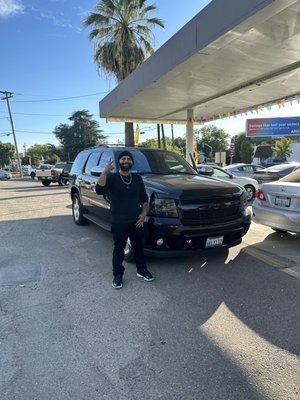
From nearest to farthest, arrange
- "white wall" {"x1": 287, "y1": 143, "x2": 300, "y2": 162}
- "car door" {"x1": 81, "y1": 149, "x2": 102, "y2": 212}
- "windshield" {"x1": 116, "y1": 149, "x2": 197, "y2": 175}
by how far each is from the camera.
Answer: "windshield" {"x1": 116, "y1": 149, "x2": 197, "y2": 175} < "car door" {"x1": 81, "y1": 149, "x2": 102, "y2": 212} < "white wall" {"x1": 287, "y1": 143, "x2": 300, "y2": 162}

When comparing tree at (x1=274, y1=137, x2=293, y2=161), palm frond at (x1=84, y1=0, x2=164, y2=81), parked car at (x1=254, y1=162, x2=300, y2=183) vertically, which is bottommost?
tree at (x1=274, y1=137, x2=293, y2=161)

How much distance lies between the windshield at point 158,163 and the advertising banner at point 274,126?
57619 millimetres

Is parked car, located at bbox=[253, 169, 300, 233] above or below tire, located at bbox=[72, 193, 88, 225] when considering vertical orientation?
above

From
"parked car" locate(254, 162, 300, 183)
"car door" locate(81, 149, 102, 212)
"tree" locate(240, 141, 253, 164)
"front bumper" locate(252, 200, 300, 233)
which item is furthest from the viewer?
"tree" locate(240, 141, 253, 164)

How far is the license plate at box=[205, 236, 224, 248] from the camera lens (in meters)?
5.09

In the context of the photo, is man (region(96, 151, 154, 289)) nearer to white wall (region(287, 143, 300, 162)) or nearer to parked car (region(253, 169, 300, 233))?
parked car (region(253, 169, 300, 233))

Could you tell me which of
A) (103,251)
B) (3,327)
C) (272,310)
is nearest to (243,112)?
(103,251)

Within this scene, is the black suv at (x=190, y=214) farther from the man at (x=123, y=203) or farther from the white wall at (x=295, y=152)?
the white wall at (x=295, y=152)

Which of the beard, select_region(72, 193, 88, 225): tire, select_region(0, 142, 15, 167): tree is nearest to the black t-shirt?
the beard

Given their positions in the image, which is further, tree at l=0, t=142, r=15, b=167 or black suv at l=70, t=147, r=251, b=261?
tree at l=0, t=142, r=15, b=167

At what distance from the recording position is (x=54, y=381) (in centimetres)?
276

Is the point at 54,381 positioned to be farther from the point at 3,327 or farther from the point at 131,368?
the point at 3,327

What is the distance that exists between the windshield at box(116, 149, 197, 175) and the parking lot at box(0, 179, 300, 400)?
1.68m

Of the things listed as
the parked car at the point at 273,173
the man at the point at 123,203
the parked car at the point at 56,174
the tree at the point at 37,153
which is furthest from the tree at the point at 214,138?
the man at the point at 123,203
